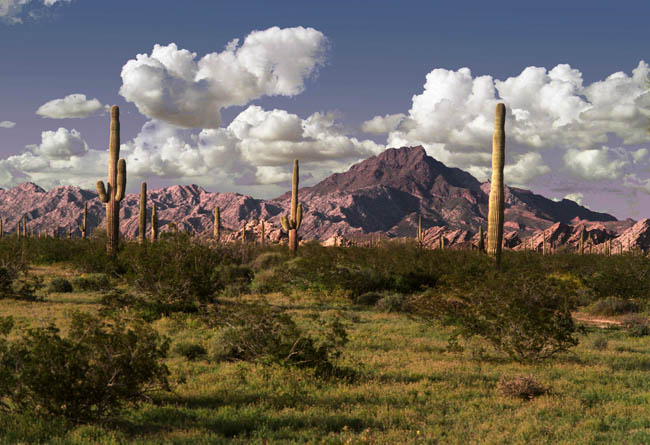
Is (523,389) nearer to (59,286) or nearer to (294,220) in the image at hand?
(59,286)

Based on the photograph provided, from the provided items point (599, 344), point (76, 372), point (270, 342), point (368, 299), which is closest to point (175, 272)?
point (270, 342)

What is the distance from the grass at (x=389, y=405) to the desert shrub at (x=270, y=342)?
254mm

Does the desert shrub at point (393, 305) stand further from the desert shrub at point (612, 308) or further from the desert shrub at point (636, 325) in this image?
the desert shrub at point (612, 308)

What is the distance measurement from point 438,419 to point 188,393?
4081 millimetres

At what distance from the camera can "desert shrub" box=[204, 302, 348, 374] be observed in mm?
10578

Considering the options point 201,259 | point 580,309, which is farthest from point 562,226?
point 201,259

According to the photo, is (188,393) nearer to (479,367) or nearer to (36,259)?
(479,367)

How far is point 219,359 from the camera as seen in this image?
1186 cm

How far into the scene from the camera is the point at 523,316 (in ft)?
39.7

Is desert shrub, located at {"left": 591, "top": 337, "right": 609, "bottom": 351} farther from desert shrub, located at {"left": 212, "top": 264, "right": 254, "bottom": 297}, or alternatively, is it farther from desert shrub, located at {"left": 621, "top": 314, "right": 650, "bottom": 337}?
desert shrub, located at {"left": 212, "top": 264, "right": 254, "bottom": 297}

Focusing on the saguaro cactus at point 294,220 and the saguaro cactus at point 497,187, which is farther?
the saguaro cactus at point 294,220

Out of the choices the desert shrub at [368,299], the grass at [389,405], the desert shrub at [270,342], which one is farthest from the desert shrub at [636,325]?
the desert shrub at [270,342]

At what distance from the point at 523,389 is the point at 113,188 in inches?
944

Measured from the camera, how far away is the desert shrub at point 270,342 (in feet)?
34.7
